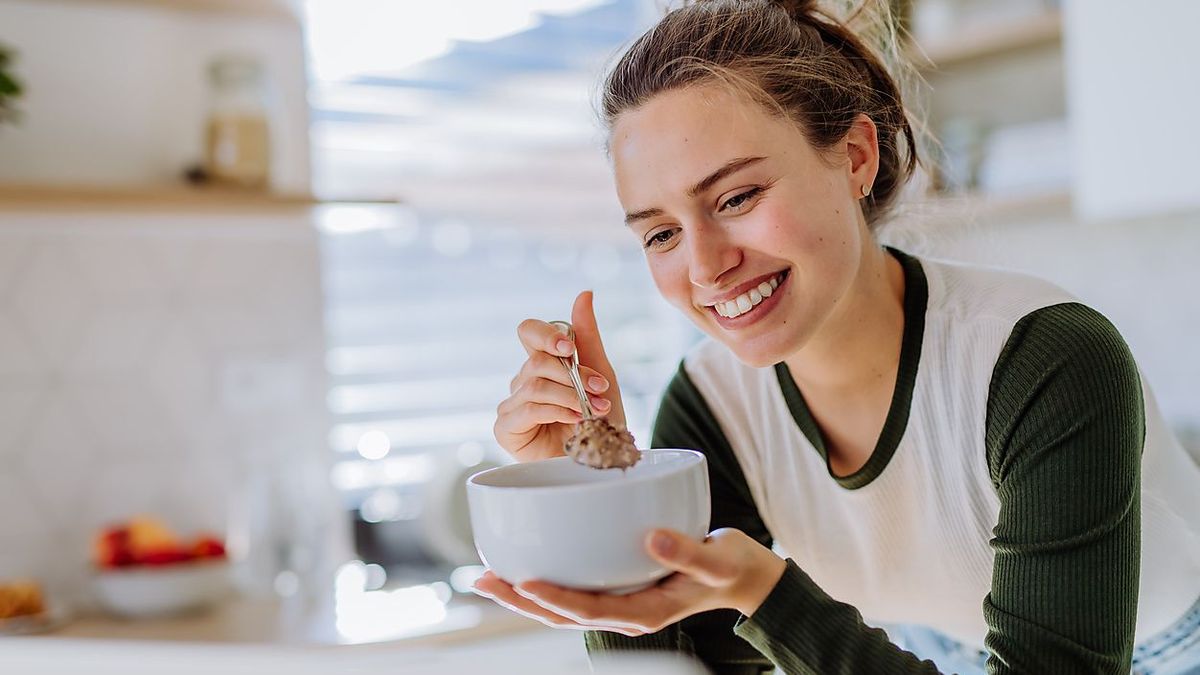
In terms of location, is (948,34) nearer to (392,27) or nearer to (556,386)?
(392,27)

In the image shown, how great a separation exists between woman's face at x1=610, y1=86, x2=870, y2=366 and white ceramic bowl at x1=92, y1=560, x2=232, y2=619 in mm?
1276

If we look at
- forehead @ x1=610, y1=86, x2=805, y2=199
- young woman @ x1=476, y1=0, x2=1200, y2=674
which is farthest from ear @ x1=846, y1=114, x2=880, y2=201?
forehead @ x1=610, y1=86, x2=805, y2=199

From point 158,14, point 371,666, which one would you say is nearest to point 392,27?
point 158,14

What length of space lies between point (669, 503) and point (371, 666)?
461 mm

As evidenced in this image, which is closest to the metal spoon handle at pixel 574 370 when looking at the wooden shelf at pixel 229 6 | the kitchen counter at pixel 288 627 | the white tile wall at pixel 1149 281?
the kitchen counter at pixel 288 627

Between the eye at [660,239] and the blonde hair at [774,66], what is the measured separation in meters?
0.14

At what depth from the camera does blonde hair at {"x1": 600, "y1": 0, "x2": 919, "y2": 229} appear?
1.20 metres

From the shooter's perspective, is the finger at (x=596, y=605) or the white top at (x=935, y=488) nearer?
the finger at (x=596, y=605)

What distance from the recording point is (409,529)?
2541 mm

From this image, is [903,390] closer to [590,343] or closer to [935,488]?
[935,488]

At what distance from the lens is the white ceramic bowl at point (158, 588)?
6.86 feet

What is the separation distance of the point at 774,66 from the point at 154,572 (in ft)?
4.78

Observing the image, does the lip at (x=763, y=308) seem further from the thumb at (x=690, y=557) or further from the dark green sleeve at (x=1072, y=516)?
the thumb at (x=690, y=557)

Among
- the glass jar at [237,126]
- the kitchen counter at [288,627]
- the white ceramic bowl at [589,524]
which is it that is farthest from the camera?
the glass jar at [237,126]
